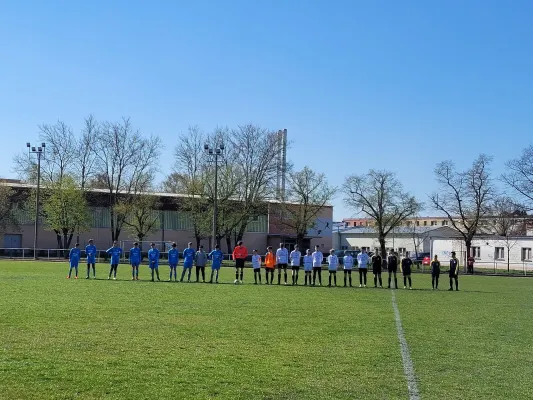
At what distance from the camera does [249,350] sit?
10930 mm

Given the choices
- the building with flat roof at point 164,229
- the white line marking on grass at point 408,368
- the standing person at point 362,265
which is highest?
the building with flat roof at point 164,229

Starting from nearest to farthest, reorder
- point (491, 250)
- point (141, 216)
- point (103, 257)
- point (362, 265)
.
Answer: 1. point (362, 265)
2. point (103, 257)
3. point (491, 250)
4. point (141, 216)

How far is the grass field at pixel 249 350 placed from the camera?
8148mm

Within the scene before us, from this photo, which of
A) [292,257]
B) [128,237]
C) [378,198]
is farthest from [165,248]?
[292,257]

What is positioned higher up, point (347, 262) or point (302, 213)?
point (302, 213)

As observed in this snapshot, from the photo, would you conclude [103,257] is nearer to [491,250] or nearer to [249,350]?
[491,250]

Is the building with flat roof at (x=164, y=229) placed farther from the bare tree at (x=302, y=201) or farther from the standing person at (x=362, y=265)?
the standing person at (x=362, y=265)

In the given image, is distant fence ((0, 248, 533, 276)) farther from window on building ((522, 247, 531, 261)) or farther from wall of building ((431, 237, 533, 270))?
window on building ((522, 247, 531, 261))

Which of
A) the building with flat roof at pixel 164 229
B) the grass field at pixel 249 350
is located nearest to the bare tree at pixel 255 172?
the building with flat roof at pixel 164 229

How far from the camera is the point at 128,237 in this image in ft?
247

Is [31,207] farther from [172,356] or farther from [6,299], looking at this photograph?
[172,356]

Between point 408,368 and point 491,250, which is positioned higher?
point 491,250

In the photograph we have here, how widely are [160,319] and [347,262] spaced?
1759cm

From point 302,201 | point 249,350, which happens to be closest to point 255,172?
point 302,201
